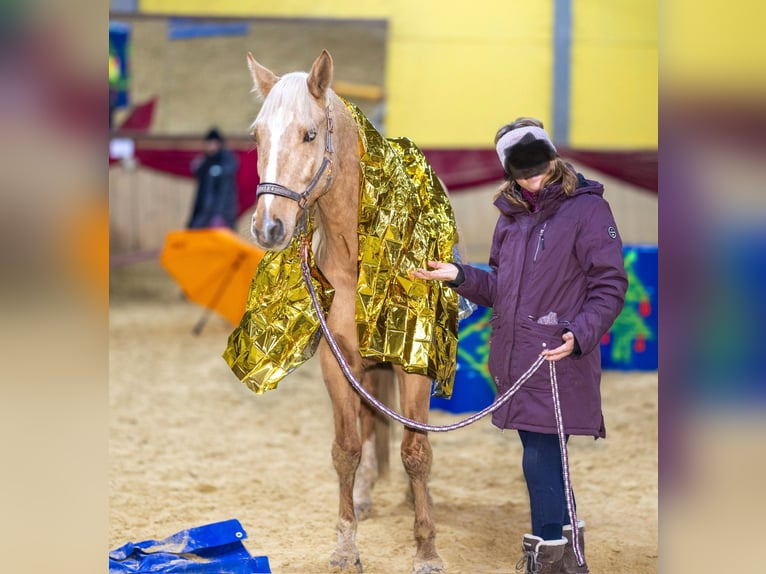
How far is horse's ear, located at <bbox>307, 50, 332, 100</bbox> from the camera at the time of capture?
267 centimetres

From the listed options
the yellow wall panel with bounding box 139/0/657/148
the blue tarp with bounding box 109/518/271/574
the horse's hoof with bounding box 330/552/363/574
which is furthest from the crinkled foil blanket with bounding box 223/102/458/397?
the yellow wall panel with bounding box 139/0/657/148

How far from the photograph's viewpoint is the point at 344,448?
3.21m

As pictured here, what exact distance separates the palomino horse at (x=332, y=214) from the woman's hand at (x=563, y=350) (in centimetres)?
61

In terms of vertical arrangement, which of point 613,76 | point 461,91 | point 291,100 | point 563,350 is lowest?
point 563,350

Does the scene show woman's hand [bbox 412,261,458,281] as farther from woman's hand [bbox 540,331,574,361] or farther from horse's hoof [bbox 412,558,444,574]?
horse's hoof [bbox 412,558,444,574]

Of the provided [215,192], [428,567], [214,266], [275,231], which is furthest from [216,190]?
[275,231]

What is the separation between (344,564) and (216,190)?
6583mm

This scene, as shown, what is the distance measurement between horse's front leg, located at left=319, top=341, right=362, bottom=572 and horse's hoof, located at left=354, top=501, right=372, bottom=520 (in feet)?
2.06

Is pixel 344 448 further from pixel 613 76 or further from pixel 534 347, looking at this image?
pixel 613 76

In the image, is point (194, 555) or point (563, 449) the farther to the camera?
point (194, 555)

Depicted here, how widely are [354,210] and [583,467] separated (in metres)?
2.32

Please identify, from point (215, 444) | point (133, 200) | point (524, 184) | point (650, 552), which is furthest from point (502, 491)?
point (133, 200)

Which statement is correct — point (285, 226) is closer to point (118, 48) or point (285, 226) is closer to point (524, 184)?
point (524, 184)
